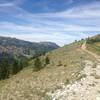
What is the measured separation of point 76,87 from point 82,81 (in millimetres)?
2822

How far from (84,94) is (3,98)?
10902 mm

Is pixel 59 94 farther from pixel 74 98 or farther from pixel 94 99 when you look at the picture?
pixel 94 99

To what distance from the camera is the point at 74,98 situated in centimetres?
2277

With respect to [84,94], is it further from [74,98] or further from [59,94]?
[59,94]

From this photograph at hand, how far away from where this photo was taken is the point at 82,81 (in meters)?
29.2

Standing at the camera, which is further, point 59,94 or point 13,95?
point 13,95

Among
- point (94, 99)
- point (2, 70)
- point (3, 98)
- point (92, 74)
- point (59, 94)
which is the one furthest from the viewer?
point (2, 70)

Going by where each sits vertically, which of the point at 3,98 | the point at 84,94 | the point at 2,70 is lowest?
the point at 2,70

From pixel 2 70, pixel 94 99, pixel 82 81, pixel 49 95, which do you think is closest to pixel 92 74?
pixel 82 81

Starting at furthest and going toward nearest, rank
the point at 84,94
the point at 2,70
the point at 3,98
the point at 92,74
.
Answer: the point at 2,70, the point at 92,74, the point at 3,98, the point at 84,94

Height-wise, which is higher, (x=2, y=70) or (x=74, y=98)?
(x=74, y=98)

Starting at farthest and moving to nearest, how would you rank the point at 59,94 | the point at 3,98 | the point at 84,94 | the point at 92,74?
the point at 92,74
the point at 3,98
the point at 59,94
the point at 84,94

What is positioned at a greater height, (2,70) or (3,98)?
(3,98)

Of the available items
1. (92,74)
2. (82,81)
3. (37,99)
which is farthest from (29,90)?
(92,74)
